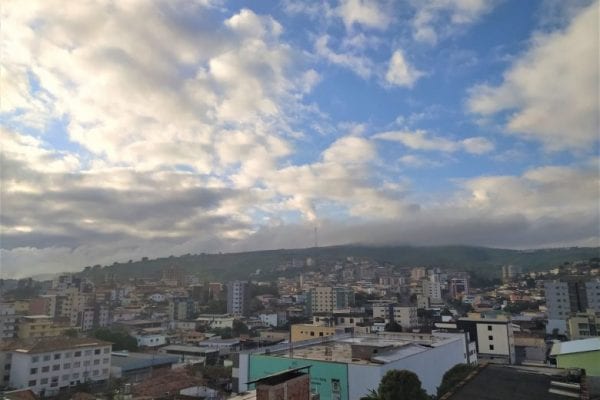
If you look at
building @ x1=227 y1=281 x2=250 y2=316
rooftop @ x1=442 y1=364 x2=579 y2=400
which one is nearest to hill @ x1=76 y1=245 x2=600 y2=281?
building @ x1=227 y1=281 x2=250 y2=316

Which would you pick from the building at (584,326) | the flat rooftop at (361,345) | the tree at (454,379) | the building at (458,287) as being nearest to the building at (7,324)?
the flat rooftop at (361,345)

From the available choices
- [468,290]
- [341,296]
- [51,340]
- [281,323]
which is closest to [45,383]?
[51,340]

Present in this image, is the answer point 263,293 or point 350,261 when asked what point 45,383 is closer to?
point 263,293

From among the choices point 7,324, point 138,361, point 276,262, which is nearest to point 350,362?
point 138,361

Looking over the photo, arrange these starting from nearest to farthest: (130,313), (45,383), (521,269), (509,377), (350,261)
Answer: (509,377), (45,383), (130,313), (521,269), (350,261)

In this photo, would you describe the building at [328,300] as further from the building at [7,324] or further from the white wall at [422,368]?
the white wall at [422,368]
